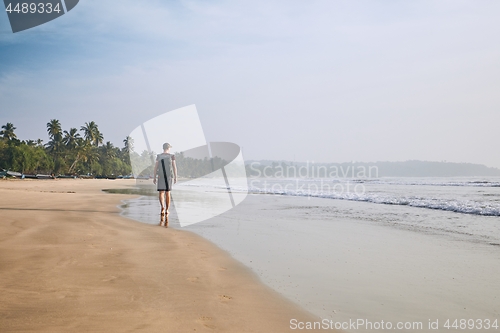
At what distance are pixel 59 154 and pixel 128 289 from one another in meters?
91.5

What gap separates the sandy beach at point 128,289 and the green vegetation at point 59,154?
239ft

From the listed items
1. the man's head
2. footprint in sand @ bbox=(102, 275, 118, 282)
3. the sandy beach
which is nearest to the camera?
the sandy beach

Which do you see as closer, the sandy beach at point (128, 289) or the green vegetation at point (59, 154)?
the sandy beach at point (128, 289)

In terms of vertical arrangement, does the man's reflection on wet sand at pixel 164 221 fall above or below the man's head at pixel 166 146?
below

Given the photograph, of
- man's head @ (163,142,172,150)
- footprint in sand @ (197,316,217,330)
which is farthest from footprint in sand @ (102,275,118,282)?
man's head @ (163,142,172,150)

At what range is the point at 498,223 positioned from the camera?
934 centimetres

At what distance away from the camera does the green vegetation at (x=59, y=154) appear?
6506 cm

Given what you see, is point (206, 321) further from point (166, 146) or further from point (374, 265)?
point (166, 146)

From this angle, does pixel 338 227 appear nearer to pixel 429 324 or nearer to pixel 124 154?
pixel 429 324

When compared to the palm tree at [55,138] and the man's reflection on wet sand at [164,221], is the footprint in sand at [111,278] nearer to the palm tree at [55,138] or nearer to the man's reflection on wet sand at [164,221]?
the man's reflection on wet sand at [164,221]

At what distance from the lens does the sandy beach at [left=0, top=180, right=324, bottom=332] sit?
2486 millimetres

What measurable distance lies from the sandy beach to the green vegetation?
72994 mm

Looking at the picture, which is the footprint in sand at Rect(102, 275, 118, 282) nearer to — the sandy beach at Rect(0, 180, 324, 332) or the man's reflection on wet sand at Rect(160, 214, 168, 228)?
the sandy beach at Rect(0, 180, 324, 332)

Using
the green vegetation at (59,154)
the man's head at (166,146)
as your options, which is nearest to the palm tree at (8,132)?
the green vegetation at (59,154)
